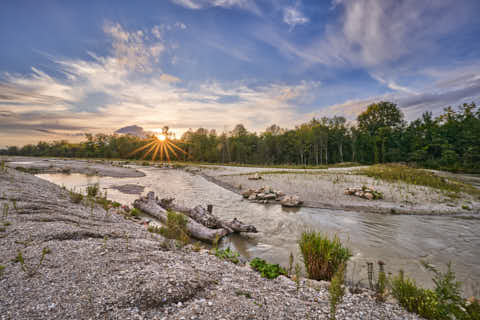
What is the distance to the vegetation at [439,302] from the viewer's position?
3.06m

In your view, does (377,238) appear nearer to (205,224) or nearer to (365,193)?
(365,193)

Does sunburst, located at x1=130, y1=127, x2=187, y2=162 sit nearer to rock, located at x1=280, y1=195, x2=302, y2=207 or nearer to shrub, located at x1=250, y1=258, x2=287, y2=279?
rock, located at x1=280, y1=195, x2=302, y2=207

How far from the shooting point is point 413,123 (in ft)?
209

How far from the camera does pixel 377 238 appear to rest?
779 cm

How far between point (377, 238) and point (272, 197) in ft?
22.6

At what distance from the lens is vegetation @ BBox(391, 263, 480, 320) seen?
306cm

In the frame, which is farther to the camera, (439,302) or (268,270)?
(268,270)

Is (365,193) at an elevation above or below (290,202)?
above

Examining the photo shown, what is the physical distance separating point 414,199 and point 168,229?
15446 mm

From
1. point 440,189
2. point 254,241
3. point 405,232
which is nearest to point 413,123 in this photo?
point 440,189

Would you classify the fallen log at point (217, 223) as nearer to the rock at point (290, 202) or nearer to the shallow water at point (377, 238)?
the shallow water at point (377, 238)

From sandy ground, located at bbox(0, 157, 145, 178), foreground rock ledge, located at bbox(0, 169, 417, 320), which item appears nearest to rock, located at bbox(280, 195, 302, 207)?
foreground rock ledge, located at bbox(0, 169, 417, 320)

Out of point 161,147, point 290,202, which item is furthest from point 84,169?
point 161,147

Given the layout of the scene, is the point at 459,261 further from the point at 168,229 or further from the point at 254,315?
the point at 168,229
